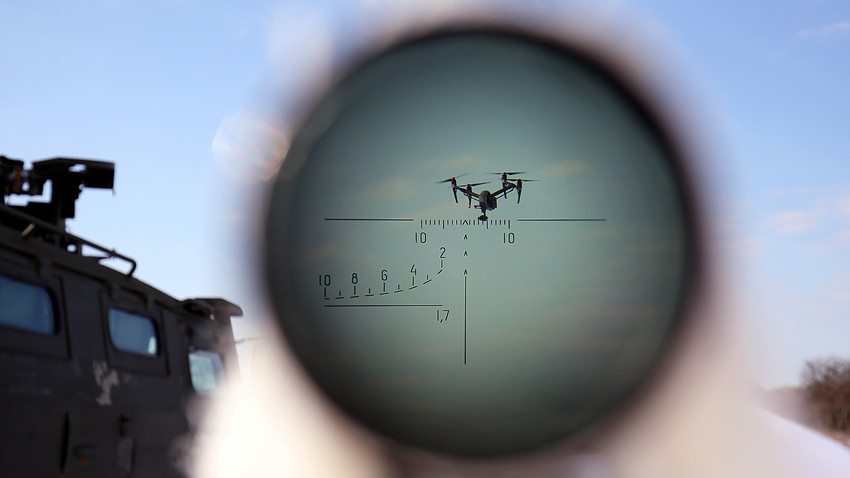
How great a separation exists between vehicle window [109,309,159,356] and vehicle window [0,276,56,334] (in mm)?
680

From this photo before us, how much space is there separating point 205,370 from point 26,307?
234 centimetres

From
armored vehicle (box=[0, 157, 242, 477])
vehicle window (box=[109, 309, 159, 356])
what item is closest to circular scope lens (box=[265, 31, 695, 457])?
armored vehicle (box=[0, 157, 242, 477])

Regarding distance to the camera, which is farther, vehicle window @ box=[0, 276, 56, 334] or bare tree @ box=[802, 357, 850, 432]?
vehicle window @ box=[0, 276, 56, 334]

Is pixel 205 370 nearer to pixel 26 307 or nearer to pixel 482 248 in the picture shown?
pixel 26 307

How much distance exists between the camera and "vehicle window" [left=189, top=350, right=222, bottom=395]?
6.41 meters

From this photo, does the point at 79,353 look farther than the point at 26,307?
Yes

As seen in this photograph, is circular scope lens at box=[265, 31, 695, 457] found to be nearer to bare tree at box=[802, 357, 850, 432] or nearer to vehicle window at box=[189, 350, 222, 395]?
bare tree at box=[802, 357, 850, 432]

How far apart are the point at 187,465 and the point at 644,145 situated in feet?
14.2

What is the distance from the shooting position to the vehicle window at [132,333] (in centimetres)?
527

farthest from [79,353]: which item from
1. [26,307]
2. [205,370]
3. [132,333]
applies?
[205,370]

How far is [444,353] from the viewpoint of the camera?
1980mm

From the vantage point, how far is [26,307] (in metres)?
4.39

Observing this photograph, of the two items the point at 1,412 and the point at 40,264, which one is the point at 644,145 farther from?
the point at 40,264

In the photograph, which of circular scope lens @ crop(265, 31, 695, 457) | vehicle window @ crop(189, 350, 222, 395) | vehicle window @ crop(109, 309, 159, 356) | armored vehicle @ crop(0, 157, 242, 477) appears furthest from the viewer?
vehicle window @ crop(189, 350, 222, 395)
